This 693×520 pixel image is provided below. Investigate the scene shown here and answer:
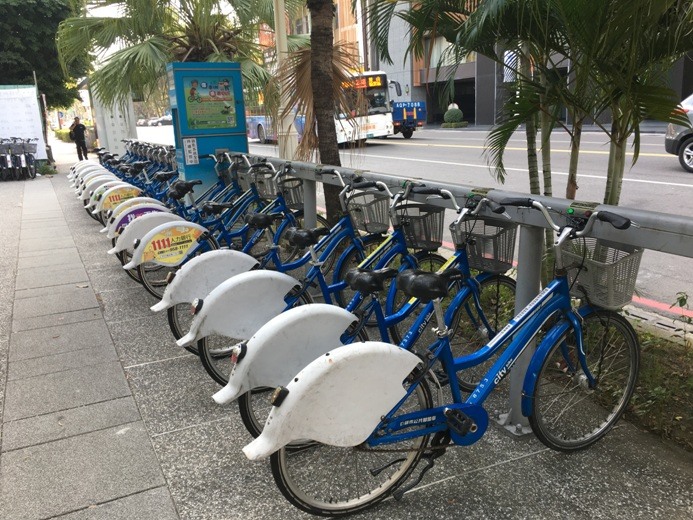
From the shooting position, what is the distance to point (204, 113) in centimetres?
722

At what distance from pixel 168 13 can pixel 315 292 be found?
21.3ft

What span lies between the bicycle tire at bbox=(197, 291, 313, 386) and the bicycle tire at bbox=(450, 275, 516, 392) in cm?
94

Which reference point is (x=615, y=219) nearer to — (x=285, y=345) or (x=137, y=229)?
(x=285, y=345)

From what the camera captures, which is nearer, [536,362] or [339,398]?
[339,398]

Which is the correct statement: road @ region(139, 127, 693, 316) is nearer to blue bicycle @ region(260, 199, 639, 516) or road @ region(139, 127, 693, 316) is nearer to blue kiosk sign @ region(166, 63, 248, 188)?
blue bicycle @ region(260, 199, 639, 516)

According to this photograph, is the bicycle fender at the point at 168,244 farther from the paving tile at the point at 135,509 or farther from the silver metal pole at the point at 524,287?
the silver metal pole at the point at 524,287

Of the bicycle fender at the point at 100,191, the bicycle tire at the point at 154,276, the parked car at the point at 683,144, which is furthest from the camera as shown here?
the parked car at the point at 683,144

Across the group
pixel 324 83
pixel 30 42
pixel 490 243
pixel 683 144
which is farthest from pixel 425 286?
pixel 30 42

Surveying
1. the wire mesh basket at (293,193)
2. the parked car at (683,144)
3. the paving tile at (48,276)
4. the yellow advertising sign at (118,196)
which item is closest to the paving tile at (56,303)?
the paving tile at (48,276)

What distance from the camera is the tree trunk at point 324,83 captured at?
5727mm

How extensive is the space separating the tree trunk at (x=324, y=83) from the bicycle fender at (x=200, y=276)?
234cm

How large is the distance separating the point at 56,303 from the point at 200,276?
2372mm

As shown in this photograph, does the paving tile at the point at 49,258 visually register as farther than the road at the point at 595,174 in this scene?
Yes

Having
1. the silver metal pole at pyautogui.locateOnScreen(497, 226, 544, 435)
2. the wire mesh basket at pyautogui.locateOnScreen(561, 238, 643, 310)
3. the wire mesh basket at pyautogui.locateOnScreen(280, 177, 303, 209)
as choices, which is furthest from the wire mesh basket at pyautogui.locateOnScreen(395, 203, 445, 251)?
the wire mesh basket at pyautogui.locateOnScreen(280, 177, 303, 209)
